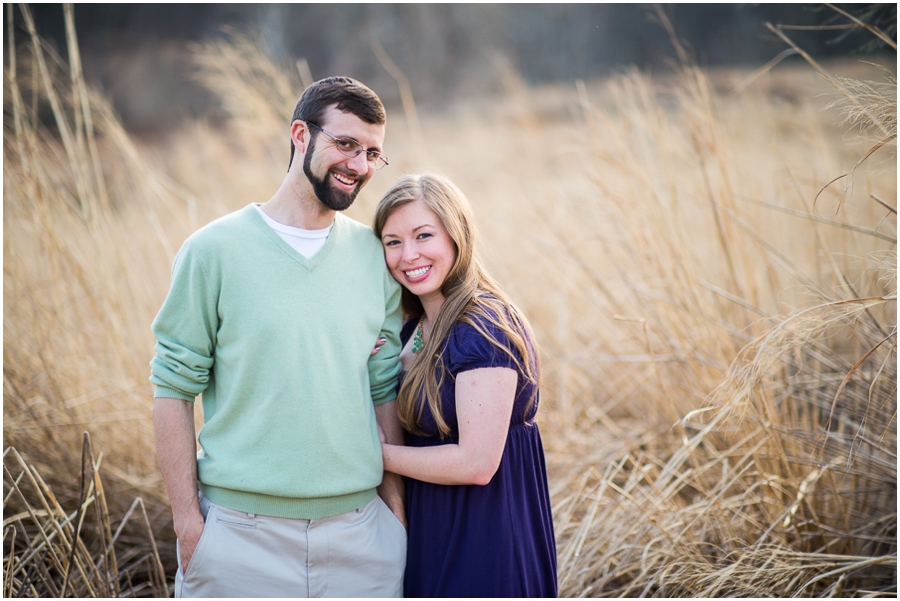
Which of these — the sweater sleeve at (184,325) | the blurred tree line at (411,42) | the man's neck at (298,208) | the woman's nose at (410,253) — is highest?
the blurred tree line at (411,42)

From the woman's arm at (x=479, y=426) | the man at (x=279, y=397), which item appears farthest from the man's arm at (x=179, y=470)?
the woman's arm at (x=479, y=426)

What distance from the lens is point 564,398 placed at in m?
3.17

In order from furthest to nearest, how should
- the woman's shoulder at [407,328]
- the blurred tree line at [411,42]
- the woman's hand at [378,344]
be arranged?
the blurred tree line at [411,42] < the woman's shoulder at [407,328] < the woman's hand at [378,344]

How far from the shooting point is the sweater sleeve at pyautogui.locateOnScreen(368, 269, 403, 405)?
1708mm

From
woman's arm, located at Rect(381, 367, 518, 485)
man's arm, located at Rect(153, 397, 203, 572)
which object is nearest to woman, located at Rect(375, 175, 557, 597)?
woman's arm, located at Rect(381, 367, 518, 485)

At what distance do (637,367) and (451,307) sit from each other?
1.70 m

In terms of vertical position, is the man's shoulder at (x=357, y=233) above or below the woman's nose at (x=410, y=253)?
above

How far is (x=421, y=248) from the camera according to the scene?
1677mm

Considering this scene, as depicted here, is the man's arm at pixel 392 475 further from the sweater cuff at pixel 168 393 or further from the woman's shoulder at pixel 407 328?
the sweater cuff at pixel 168 393

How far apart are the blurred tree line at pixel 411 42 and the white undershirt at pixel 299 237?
9562mm

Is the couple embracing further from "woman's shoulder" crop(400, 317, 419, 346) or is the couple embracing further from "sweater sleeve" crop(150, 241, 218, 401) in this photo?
"woman's shoulder" crop(400, 317, 419, 346)

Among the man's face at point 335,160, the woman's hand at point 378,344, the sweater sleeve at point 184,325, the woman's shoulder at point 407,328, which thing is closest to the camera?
the sweater sleeve at point 184,325

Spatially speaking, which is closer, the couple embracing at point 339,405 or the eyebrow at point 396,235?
the couple embracing at point 339,405

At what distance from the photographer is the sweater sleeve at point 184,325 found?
149 cm
